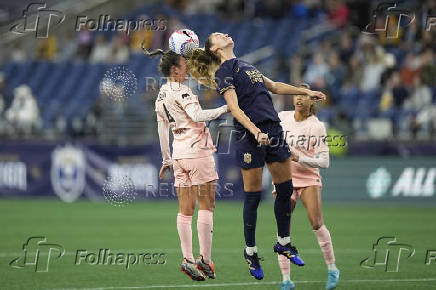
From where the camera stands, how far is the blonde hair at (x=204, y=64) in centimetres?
956

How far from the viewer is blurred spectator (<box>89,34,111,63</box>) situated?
28.2m

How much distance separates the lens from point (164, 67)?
33.4 ft

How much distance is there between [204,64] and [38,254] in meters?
5.03

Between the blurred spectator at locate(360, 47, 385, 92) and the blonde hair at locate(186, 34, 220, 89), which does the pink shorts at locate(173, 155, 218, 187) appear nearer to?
the blonde hair at locate(186, 34, 220, 89)

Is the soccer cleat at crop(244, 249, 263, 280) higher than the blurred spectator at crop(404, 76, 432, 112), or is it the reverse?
the blurred spectator at crop(404, 76, 432, 112)

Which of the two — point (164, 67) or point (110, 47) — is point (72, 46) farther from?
point (164, 67)

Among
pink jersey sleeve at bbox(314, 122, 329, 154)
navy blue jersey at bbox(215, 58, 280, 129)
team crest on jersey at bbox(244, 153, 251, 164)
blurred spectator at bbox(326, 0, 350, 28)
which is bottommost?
team crest on jersey at bbox(244, 153, 251, 164)

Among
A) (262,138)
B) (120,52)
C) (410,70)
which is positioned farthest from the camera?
(120,52)

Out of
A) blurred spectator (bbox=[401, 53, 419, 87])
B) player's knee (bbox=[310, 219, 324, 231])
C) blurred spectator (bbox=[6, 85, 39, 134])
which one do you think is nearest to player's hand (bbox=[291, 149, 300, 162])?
player's knee (bbox=[310, 219, 324, 231])

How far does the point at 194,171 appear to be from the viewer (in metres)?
10.1

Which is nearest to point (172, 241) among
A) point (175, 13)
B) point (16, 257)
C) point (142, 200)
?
point (16, 257)

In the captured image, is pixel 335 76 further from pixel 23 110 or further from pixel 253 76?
pixel 253 76

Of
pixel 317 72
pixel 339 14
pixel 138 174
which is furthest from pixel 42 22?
pixel 317 72

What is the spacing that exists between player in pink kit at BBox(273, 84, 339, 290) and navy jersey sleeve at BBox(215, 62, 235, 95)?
1.12 metres
